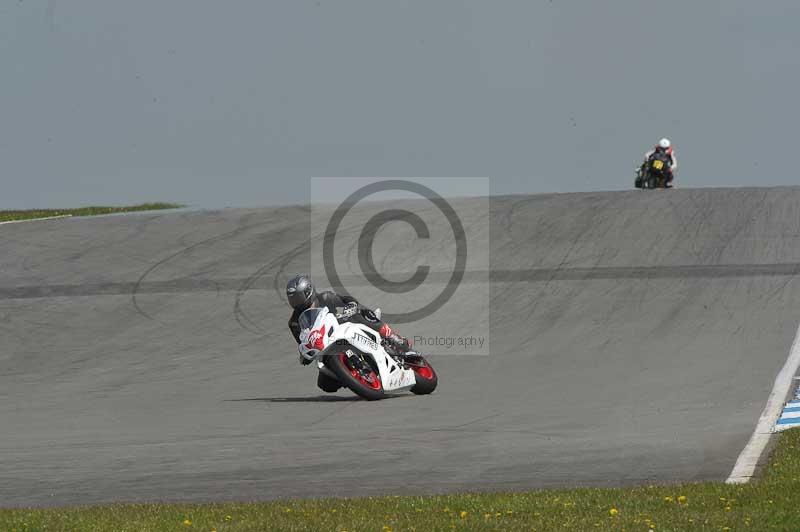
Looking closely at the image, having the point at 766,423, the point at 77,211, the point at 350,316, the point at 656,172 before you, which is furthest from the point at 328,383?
Result: the point at 77,211

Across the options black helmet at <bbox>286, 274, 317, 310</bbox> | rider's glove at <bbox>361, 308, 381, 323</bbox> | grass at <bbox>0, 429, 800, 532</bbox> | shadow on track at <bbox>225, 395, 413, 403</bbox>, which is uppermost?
black helmet at <bbox>286, 274, 317, 310</bbox>

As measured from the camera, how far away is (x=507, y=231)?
26.3 m

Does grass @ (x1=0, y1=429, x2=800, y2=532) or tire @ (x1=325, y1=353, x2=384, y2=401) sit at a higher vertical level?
grass @ (x1=0, y1=429, x2=800, y2=532)

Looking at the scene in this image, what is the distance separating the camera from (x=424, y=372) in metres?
14.9

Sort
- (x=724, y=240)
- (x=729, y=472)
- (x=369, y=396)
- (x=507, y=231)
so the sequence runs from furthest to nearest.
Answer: (x=507, y=231) → (x=724, y=240) → (x=369, y=396) → (x=729, y=472)

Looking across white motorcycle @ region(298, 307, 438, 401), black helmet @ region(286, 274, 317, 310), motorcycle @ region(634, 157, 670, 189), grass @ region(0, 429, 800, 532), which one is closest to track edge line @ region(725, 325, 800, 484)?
grass @ region(0, 429, 800, 532)

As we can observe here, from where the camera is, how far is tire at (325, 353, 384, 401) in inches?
551

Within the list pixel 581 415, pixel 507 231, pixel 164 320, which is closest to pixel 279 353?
pixel 164 320

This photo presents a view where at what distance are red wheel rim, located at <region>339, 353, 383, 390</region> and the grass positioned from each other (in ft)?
16.4

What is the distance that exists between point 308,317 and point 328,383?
3.28 feet

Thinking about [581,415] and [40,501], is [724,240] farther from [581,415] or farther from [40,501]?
[40,501]

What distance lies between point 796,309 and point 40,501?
474 inches

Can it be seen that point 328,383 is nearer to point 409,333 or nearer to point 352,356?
point 352,356

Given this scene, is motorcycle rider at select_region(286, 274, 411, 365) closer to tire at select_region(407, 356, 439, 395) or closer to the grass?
tire at select_region(407, 356, 439, 395)
